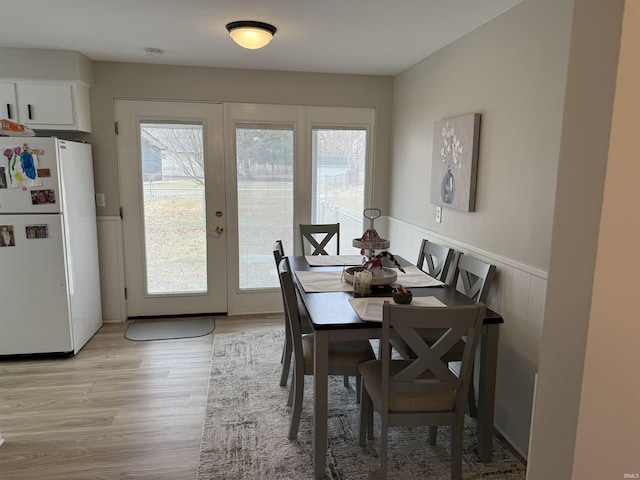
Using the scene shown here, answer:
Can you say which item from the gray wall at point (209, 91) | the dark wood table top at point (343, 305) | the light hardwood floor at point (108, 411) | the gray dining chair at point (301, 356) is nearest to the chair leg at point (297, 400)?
the gray dining chair at point (301, 356)

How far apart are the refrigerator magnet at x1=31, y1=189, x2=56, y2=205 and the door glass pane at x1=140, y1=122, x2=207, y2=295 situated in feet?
2.99

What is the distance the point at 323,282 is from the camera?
2666mm

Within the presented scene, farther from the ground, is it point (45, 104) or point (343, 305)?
point (45, 104)

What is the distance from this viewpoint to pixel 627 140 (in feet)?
2.06

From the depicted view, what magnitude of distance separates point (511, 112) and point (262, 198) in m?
2.45

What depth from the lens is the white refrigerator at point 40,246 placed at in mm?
3068

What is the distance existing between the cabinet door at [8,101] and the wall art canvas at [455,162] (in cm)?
333

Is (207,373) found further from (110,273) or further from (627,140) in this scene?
(627,140)

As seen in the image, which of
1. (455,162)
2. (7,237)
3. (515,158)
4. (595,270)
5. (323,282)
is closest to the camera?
(595,270)

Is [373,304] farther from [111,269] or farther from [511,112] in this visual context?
[111,269]

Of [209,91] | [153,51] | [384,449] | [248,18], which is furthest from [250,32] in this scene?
[384,449]

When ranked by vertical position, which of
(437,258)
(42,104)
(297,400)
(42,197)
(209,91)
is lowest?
(297,400)

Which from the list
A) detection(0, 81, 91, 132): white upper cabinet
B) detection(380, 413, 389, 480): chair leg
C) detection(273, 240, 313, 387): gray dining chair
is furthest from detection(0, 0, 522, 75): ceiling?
detection(380, 413, 389, 480): chair leg

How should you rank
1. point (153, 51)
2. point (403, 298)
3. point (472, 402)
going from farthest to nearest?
1. point (153, 51)
2. point (472, 402)
3. point (403, 298)
